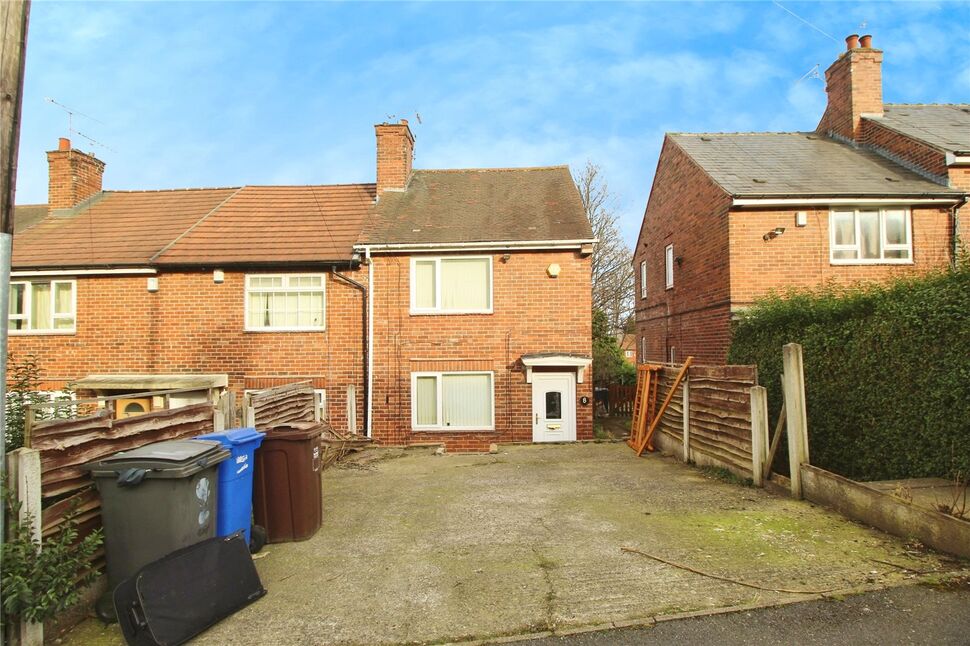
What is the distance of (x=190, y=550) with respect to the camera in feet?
13.2

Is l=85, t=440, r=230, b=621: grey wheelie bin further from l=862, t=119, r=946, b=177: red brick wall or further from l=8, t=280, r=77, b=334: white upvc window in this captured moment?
l=862, t=119, r=946, b=177: red brick wall

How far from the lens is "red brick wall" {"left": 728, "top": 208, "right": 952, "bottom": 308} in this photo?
12.4m

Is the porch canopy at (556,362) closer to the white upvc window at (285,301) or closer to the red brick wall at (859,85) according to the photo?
the white upvc window at (285,301)

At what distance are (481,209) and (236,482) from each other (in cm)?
1070

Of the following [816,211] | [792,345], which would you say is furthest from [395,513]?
[816,211]

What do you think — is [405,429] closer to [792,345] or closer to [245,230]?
[245,230]

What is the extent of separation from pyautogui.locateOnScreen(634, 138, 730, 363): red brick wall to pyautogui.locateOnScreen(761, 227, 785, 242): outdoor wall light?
0.86 meters

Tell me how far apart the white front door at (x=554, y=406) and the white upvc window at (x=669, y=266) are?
6.11 meters

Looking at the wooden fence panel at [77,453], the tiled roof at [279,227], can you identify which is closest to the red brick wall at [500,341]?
the tiled roof at [279,227]

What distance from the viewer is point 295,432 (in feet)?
18.5

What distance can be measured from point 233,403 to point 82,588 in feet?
9.61

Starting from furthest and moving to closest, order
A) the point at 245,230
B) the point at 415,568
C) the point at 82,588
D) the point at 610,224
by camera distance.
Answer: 1. the point at 610,224
2. the point at 245,230
3. the point at 415,568
4. the point at 82,588

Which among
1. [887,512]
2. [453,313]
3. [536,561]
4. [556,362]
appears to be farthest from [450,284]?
[887,512]

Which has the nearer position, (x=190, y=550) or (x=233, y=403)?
(x=190, y=550)
